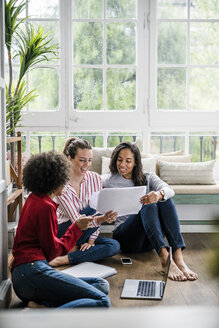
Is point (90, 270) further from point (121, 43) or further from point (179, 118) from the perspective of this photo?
point (121, 43)

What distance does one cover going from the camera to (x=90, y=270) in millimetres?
2824

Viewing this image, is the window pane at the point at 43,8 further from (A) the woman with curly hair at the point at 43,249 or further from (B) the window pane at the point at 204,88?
(A) the woman with curly hair at the point at 43,249

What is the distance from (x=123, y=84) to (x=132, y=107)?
0.88ft

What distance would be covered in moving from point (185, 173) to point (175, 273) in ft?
4.92

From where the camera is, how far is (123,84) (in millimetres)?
4660

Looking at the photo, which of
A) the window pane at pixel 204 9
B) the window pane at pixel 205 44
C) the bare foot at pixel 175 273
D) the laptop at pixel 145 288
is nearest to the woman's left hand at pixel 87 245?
the laptop at pixel 145 288

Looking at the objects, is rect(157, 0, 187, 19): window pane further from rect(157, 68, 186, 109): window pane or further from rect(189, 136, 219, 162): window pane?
rect(189, 136, 219, 162): window pane

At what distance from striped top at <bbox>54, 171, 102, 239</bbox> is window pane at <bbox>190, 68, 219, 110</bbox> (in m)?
1.99

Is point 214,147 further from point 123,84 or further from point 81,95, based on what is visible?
point 81,95

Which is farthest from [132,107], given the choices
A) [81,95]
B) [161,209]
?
[161,209]

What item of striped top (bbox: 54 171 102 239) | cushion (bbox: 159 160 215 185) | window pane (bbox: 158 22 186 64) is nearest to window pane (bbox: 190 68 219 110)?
window pane (bbox: 158 22 186 64)

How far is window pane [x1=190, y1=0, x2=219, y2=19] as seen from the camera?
462 cm

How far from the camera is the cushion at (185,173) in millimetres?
4141

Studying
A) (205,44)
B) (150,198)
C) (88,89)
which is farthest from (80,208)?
(205,44)
